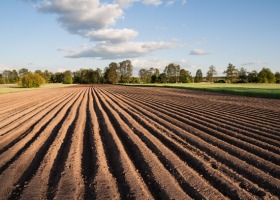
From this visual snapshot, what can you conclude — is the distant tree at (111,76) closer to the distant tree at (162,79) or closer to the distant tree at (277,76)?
the distant tree at (162,79)

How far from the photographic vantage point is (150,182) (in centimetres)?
550

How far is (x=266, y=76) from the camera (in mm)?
95438

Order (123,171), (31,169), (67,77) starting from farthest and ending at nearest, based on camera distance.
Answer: (67,77)
(31,169)
(123,171)

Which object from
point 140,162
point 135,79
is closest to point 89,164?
point 140,162

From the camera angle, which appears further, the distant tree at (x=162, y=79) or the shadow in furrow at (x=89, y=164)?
the distant tree at (x=162, y=79)

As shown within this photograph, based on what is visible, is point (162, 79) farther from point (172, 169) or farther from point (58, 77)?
point (172, 169)

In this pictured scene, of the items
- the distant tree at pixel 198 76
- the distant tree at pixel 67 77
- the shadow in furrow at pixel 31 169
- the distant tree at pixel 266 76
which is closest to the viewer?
the shadow in furrow at pixel 31 169

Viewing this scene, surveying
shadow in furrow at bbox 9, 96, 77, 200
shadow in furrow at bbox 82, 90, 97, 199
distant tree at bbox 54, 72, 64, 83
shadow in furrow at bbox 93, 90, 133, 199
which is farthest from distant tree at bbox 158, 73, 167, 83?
shadow in furrow at bbox 9, 96, 77, 200

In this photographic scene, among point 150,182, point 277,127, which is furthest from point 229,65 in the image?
point 150,182

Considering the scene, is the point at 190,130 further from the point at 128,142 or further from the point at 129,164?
the point at 129,164

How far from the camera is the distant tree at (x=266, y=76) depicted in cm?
9319

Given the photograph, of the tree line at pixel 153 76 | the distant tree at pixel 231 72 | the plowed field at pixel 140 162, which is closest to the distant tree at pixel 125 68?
the tree line at pixel 153 76

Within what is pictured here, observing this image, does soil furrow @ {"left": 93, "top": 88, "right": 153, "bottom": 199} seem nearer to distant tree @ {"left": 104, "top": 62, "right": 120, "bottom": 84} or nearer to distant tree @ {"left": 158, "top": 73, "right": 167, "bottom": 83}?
distant tree @ {"left": 158, "top": 73, "right": 167, "bottom": 83}

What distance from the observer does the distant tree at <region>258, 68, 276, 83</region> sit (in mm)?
93188
